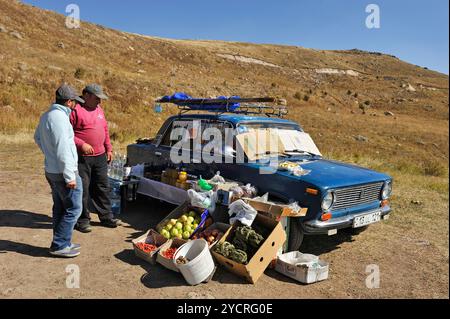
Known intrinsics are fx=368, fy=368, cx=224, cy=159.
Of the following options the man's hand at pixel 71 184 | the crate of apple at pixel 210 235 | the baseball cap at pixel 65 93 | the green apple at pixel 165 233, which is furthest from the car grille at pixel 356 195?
the baseball cap at pixel 65 93

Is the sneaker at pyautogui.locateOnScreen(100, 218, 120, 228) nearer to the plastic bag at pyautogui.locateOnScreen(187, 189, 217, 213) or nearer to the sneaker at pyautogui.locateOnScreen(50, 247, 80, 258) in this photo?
the sneaker at pyautogui.locateOnScreen(50, 247, 80, 258)

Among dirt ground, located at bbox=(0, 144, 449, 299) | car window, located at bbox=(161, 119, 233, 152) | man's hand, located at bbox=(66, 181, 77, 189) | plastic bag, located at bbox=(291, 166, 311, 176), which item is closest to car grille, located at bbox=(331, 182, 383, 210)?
plastic bag, located at bbox=(291, 166, 311, 176)

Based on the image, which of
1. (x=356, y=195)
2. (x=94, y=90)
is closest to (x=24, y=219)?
(x=94, y=90)

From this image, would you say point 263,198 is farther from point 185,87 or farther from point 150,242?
point 185,87

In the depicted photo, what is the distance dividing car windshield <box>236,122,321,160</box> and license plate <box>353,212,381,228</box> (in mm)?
1374

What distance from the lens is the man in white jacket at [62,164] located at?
4.02 m

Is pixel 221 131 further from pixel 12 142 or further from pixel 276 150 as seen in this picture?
pixel 12 142

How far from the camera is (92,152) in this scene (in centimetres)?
511

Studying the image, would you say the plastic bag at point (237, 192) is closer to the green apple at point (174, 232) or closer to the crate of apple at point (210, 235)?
the crate of apple at point (210, 235)

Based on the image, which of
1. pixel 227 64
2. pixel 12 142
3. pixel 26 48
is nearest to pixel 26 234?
pixel 12 142

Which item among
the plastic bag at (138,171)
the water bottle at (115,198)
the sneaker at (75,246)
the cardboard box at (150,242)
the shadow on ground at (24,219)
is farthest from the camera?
the plastic bag at (138,171)

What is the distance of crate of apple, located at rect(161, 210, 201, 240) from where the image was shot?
15.2 ft

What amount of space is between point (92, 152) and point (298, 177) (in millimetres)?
2818

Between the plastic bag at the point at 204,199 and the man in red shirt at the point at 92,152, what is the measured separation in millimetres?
1523
